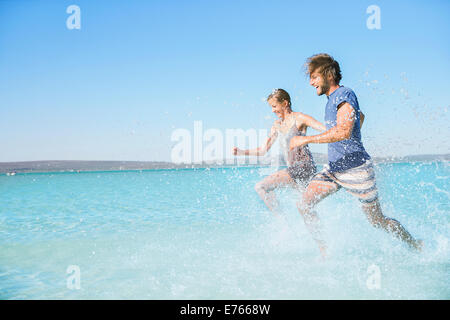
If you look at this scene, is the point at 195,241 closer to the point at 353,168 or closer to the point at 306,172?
the point at 306,172

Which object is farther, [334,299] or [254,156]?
[254,156]

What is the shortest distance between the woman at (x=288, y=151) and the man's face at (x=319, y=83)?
2.08 ft

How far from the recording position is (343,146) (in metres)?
3.73

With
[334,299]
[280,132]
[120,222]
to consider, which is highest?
[280,132]

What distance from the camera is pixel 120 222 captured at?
8.62 meters

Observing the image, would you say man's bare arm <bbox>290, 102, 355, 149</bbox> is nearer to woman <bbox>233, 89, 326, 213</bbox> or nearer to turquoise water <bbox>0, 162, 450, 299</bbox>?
woman <bbox>233, 89, 326, 213</bbox>

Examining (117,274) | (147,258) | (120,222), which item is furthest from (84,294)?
(120,222)

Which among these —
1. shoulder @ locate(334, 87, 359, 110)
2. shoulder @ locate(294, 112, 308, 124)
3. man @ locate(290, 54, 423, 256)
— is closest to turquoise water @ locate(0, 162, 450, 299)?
man @ locate(290, 54, 423, 256)

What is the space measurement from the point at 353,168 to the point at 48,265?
433 cm

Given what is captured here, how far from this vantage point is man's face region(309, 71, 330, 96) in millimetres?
3822

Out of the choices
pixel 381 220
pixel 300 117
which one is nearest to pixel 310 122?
pixel 300 117

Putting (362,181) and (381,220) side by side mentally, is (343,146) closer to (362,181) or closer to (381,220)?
(362,181)

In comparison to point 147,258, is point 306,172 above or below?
above

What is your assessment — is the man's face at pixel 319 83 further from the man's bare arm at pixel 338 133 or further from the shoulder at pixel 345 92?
the man's bare arm at pixel 338 133
